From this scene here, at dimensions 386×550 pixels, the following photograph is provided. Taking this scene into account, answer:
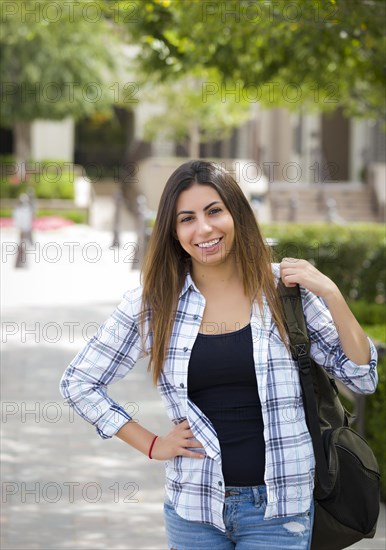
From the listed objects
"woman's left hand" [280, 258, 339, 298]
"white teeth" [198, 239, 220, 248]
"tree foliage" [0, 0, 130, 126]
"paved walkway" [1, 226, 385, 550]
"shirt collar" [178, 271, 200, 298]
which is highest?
"tree foliage" [0, 0, 130, 126]

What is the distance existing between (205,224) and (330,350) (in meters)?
0.53

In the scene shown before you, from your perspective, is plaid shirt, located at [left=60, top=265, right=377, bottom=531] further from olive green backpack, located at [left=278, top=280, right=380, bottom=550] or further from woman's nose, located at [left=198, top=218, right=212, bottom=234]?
woman's nose, located at [left=198, top=218, right=212, bottom=234]

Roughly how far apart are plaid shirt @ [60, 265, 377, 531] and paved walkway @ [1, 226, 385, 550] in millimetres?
2649

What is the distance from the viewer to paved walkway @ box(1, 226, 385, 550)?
6.09 m

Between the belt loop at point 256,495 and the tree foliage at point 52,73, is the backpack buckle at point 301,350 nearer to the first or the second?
the belt loop at point 256,495

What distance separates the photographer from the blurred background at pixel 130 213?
22.4 feet

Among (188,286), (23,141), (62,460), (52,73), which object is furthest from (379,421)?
(23,141)

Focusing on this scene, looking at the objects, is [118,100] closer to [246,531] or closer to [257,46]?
[257,46]

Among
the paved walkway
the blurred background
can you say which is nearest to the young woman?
the blurred background

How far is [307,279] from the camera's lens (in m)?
3.24

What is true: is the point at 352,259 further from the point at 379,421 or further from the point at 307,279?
the point at 307,279

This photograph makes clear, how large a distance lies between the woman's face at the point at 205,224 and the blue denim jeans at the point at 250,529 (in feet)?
2.32

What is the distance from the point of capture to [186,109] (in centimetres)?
3359

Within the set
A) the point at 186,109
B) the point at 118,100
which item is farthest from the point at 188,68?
the point at 118,100
